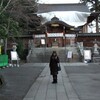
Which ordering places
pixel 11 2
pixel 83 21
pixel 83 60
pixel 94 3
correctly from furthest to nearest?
pixel 94 3 < pixel 83 21 < pixel 83 60 < pixel 11 2

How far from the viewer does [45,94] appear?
1802 cm

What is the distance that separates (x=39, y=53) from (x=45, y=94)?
3956 centimetres

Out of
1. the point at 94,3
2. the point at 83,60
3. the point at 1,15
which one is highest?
the point at 94,3

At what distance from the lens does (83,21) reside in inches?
3024

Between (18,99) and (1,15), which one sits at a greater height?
(1,15)

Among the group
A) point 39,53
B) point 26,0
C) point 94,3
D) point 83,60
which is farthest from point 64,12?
point 26,0

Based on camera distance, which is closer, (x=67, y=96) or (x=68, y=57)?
(x=67, y=96)

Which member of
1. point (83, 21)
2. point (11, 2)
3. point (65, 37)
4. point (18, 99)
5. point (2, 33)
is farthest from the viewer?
point (83, 21)

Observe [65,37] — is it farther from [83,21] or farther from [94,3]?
[94,3]

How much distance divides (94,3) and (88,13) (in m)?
13.8

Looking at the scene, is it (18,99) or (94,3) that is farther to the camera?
(94,3)

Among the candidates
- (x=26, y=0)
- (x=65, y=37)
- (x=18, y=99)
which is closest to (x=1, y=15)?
(x=26, y=0)

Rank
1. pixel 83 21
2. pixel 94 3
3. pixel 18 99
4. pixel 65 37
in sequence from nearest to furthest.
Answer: pixel 18 99
pixel 65 37
pixel 83 21
pixel 94 3

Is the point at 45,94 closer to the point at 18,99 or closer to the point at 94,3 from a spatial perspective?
the point at 18,99
